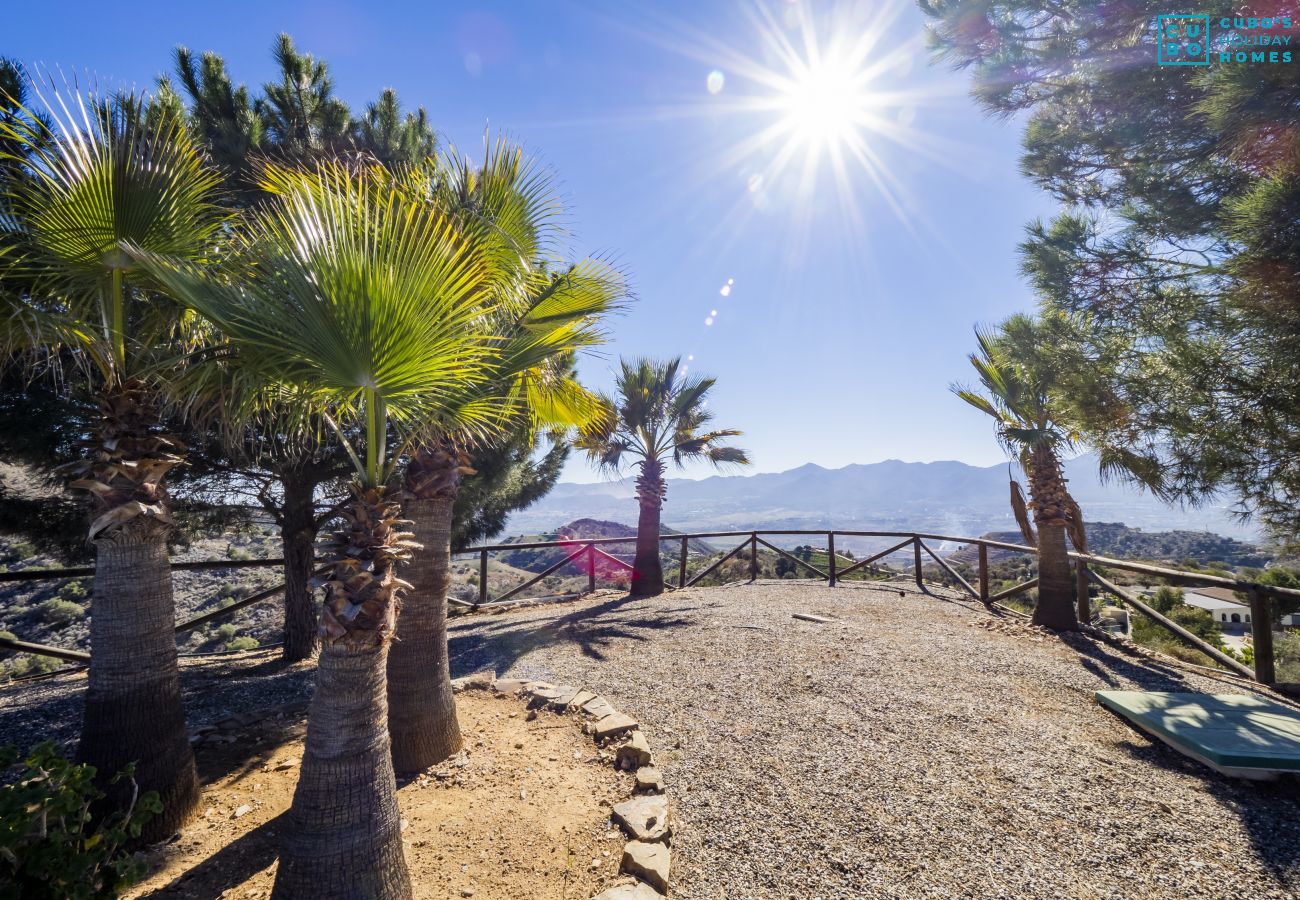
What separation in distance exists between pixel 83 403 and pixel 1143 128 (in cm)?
1059

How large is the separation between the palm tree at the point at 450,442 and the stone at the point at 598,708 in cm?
97

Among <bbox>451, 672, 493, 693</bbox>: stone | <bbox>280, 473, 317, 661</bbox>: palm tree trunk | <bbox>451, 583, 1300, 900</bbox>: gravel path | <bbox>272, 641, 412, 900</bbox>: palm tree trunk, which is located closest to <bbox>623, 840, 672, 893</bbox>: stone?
<bbox>451, 583, 1300, 900</bbox>: gravel path

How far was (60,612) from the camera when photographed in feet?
44.5

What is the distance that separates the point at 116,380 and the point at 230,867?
2.35 m

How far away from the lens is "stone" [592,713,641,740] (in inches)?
142

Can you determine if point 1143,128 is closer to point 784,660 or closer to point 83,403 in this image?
point 784,660

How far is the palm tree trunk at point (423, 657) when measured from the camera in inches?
125

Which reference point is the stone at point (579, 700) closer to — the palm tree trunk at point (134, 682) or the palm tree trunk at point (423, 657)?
the palm tree trunk at point (423, 657)

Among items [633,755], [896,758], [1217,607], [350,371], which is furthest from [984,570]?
[1217,607]

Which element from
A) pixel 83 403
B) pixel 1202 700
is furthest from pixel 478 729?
pixel 1202 700

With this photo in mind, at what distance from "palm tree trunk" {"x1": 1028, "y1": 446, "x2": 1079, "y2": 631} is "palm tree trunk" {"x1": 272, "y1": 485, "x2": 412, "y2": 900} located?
25.3ft

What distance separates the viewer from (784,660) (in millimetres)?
5238

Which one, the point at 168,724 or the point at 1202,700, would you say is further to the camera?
the point at 1202,700

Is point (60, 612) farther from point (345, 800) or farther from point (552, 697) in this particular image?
point (345, 800)
